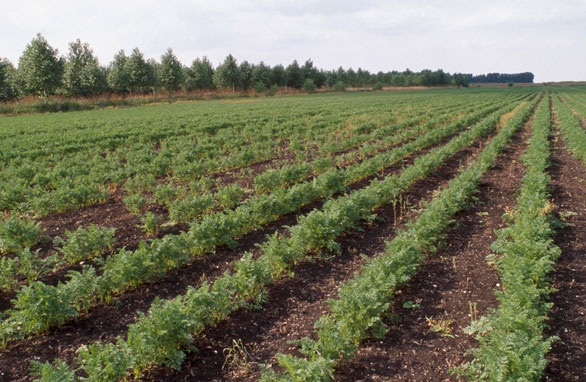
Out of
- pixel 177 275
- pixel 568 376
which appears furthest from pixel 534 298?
pixel 177 275

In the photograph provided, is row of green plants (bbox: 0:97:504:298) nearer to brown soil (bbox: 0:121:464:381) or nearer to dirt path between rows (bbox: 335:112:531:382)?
brown soil (bbox: 0:121:464:381)

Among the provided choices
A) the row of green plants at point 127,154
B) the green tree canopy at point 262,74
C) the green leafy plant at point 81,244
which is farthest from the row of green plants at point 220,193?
the green tree canopy at point 262,74

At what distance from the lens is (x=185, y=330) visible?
4.96m

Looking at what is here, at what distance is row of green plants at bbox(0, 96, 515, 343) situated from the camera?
5.09 m

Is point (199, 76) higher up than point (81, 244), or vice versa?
point (199, 76)

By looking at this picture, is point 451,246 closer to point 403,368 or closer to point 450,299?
point 450,299

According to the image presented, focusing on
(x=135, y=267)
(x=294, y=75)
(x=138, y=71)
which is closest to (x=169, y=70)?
(x=138, y=71)

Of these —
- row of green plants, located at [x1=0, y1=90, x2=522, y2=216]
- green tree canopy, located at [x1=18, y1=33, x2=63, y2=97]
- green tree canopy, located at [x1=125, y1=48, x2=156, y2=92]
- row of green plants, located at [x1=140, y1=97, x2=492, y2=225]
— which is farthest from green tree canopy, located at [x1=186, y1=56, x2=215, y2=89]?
row of green plants, located at [x1=140, y1=97, x2=492, y2=225]

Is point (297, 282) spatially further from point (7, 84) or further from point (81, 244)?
point (7, 84)

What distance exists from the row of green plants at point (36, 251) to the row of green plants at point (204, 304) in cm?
220

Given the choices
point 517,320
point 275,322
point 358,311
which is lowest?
point 275,322

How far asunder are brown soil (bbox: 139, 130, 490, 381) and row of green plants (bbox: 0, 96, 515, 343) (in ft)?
5.14

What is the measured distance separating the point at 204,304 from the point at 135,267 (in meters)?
1.47

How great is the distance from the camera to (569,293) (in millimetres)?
6289
